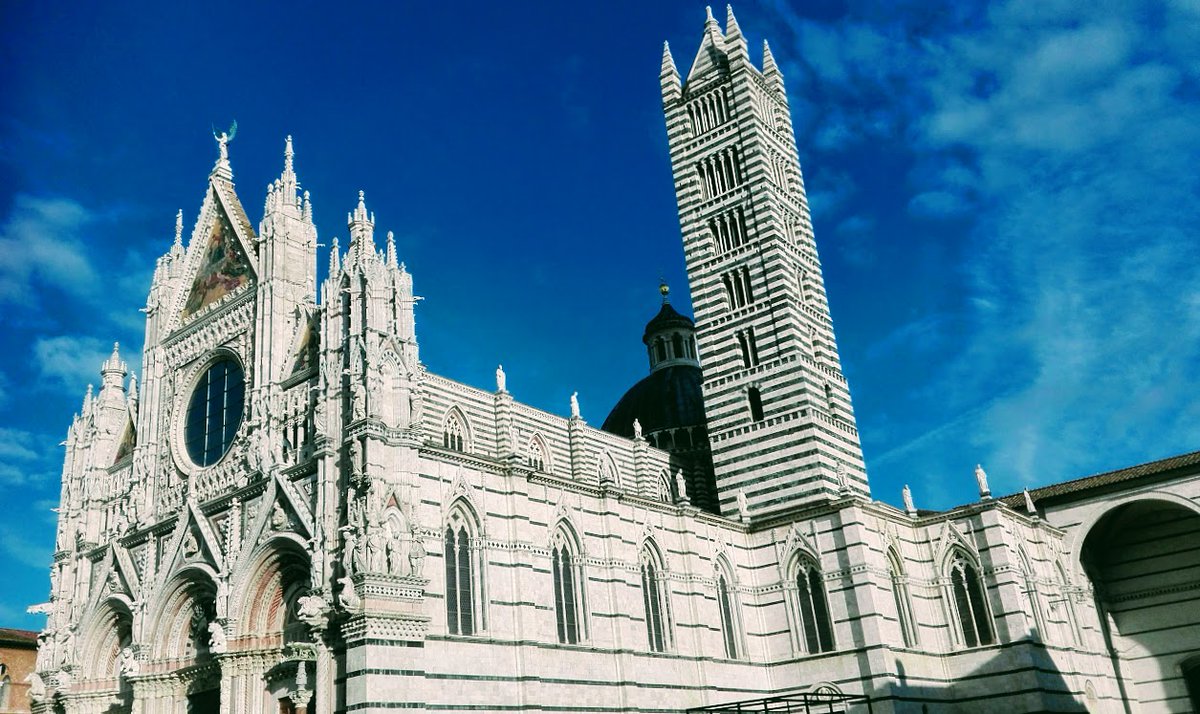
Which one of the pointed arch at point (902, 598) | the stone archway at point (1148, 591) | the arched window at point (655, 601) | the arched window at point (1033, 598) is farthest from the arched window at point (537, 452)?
the stone archway at point (1148, 591)

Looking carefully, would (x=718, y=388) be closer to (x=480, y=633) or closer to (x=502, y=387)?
(x=502, y=387)

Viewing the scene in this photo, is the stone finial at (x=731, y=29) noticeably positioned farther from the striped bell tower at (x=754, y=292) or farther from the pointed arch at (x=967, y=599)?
the pointed arch at (x=967, y=599)

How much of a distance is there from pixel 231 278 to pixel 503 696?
16660 millimetres

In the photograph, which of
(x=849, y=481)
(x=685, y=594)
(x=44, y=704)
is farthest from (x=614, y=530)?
(x=44, y=704)

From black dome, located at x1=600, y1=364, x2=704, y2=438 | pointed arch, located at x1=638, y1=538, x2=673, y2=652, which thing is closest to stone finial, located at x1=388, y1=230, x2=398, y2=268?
Result: pointed arch, located at x1=638, y1=538, x2=673, y2=652

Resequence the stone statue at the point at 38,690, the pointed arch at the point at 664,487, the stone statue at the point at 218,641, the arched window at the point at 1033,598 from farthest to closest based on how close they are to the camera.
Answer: the pointed arch at the point at 664,487, the arched window at the point at 1033,598, the stone statue at the point at 38,690, the stone statue at the point at 218,641

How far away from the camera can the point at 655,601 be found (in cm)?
3244

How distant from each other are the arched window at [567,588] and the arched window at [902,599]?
443 inches

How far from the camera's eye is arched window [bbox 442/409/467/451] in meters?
37.4

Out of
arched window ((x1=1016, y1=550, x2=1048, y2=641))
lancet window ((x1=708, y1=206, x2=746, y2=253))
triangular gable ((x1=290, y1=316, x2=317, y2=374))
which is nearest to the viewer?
triangular gable ((x1=290, y1=316, x2=317, y2=374))

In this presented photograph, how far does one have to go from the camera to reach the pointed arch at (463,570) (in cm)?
2653

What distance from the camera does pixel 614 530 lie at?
A: 104 ft

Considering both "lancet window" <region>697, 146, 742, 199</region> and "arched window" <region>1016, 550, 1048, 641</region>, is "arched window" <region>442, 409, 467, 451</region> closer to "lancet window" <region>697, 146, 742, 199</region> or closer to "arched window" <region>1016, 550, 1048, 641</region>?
"lancet window" <region>697, 146, 742, 199</region>

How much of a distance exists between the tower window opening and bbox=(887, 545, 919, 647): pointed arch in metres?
7.39
